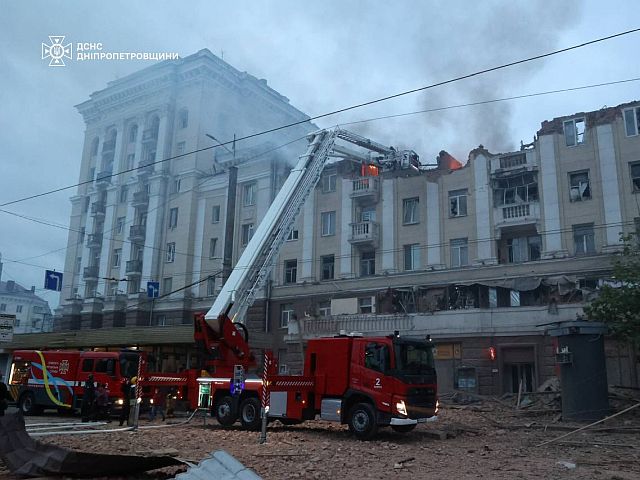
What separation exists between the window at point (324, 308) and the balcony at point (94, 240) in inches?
995

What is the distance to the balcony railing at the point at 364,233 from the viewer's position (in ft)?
123

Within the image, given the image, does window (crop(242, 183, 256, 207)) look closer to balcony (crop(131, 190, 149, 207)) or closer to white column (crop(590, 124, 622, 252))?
balcony (crop(131, 190, 149, 207))

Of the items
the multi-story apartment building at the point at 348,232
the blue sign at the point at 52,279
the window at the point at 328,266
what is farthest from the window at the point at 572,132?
the blue sign at the point at 52,279

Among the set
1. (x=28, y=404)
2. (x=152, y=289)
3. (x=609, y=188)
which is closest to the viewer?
(x=28, y=404)

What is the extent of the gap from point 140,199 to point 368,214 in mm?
22165

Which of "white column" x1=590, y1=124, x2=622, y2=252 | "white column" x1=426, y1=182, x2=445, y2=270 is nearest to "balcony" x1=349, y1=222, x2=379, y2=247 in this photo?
"white column" x1=426, y1=182, x2=445, y2=270

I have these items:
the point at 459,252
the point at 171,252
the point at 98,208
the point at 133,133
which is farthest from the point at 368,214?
the point at 98,208

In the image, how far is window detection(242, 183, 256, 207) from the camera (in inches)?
1737

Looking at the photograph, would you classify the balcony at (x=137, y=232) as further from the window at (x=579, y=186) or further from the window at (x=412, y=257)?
the window at (x=579, y=186)

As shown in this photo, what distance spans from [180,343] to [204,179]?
1652 cm

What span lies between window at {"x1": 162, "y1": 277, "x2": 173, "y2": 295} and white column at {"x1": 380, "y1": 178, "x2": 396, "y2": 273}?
18935mm

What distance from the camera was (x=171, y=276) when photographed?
47.1 meters

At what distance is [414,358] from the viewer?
16859 millimetres

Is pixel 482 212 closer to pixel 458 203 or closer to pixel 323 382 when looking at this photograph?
pixel 458 203
